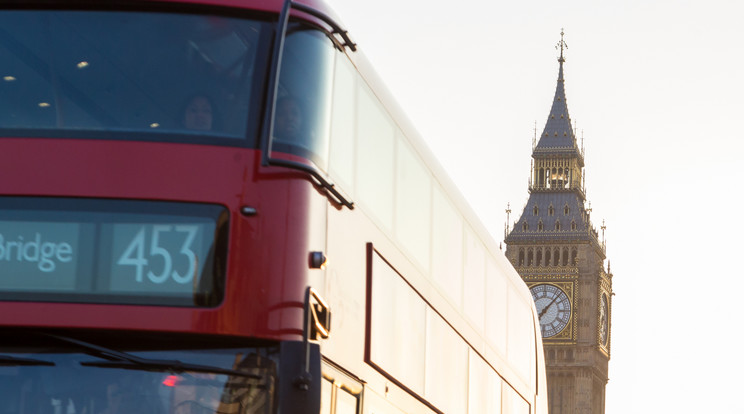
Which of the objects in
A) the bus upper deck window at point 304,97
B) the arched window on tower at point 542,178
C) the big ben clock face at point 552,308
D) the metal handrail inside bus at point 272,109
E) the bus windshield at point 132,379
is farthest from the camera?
the arched window on tower at point 542,178

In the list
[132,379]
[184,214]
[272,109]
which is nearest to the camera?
[132,379]

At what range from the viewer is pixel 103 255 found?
7.13 metres

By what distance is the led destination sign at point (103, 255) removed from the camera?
23.3 ft

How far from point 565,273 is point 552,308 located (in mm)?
2467

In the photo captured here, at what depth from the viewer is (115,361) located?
7109 millimetres

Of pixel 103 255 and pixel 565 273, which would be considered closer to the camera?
pixel 103 255

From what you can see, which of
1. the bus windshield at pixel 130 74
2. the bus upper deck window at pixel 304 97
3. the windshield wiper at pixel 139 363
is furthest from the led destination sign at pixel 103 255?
the bus upper deck window at pixel 304 97

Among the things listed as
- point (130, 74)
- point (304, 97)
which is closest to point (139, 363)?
point (130, 74)

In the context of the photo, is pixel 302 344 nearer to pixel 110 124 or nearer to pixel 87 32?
pixel 110 124

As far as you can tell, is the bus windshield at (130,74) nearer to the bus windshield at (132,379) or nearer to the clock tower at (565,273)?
the bus windshield at (132,379)

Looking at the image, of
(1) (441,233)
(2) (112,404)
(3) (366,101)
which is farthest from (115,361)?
(1) (441,233)

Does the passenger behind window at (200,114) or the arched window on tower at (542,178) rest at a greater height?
the arched window on tower at (542,178)

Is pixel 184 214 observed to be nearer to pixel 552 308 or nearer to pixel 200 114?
pixel 200 114

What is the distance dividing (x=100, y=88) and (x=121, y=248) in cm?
96
